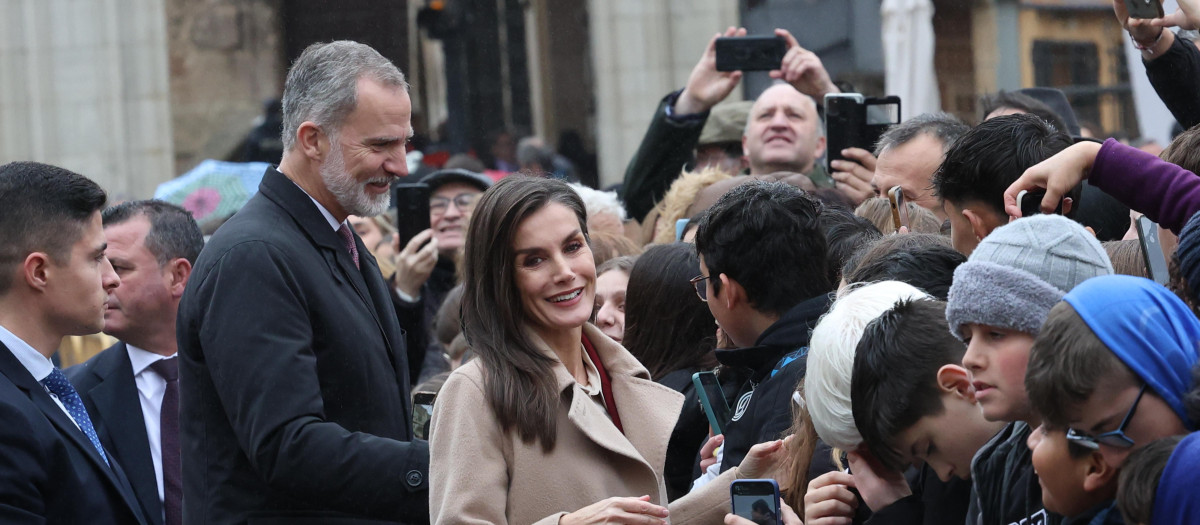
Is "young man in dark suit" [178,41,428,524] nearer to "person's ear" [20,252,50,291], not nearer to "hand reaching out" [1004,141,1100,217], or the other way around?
"person's ear" [20,252,50,291]

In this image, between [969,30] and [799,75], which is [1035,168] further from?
[969,30]

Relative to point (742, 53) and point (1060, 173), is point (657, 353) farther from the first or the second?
point (742, 53)

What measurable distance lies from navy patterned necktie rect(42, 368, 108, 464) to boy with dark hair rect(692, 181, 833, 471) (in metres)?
1.60

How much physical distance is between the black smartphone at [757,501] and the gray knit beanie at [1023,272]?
1.64ft

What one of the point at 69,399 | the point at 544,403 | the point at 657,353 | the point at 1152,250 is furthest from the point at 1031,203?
the point at 69,399

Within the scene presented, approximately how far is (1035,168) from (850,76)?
10.9m

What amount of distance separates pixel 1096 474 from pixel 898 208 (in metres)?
2.07

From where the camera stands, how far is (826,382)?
9.12ft

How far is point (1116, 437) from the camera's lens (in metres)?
2.11

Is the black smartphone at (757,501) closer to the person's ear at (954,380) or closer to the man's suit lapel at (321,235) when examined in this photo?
the person's ear at (954,380)

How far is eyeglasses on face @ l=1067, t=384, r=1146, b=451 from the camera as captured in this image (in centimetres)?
210

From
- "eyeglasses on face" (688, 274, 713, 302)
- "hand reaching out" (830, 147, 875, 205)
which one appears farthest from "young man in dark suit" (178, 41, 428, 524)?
"hand reaching out" (830, 147, 875, 205)

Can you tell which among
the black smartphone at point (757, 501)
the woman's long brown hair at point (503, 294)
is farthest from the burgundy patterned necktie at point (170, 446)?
the black smartphone at point (757, 501)

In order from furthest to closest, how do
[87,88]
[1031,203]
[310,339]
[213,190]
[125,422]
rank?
1. [87,88]
2. [213,190]
3. [125,422]
4. [310,339]
5. [1031,203]
